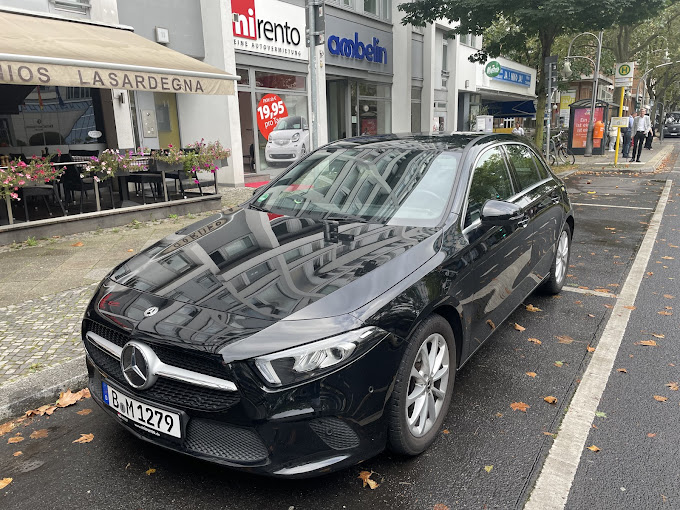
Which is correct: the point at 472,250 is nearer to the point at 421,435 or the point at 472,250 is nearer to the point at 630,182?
the point at 421,435

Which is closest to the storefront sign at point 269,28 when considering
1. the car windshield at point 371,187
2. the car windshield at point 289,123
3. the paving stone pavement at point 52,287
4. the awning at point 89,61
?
the car windshield at point 289,123

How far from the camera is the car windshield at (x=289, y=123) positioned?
1497cm

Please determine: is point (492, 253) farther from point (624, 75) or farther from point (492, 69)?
point (492, 69)

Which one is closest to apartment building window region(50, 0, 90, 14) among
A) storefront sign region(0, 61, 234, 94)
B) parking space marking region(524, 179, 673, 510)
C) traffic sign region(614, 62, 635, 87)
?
storefront sign region(0, 61, 234, 94)

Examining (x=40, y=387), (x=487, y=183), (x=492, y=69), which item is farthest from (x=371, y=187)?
(x=492, y=69)

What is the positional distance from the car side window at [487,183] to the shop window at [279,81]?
1145 cm

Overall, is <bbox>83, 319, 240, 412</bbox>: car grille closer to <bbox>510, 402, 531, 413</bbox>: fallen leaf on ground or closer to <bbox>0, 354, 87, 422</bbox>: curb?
<bbox>0, 354, 87, 422</bbox>: curb

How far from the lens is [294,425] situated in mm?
2109

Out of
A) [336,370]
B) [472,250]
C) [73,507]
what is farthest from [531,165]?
[73,507]

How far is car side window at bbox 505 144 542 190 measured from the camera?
4.29m

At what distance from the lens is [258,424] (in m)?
2.09

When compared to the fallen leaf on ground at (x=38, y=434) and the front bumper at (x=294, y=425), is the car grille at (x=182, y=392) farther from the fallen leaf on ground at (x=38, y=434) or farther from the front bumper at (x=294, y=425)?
the fallen leaf on ground at (x=38, y=434)

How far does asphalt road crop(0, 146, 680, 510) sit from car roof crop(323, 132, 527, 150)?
1597mm

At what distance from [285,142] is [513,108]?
27570mm
